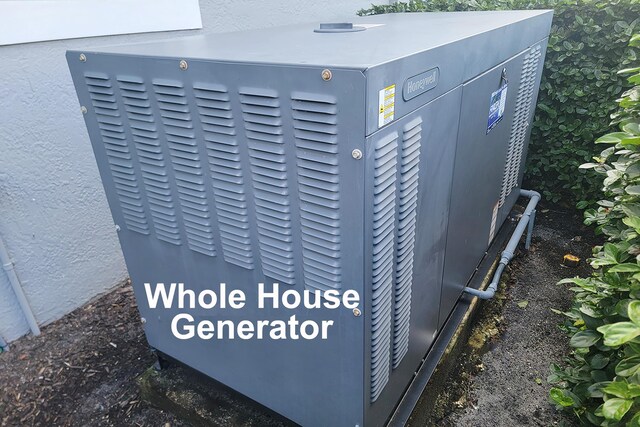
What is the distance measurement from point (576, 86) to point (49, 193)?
137 inches

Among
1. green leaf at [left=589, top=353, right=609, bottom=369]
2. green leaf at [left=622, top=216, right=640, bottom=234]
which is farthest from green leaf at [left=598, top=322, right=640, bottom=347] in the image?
green leaf at [left=589, top=353, right=609, bottom=369]

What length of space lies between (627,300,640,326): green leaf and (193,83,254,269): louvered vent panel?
39.7 inches

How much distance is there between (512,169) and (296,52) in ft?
6.36

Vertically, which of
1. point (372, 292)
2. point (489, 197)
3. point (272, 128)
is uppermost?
point (272, 128)

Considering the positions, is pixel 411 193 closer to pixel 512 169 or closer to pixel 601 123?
pixel 512 169

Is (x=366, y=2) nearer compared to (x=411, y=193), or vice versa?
(x=411, y=193)

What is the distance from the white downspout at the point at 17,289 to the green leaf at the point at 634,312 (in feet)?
8.32

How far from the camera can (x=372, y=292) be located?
129cm

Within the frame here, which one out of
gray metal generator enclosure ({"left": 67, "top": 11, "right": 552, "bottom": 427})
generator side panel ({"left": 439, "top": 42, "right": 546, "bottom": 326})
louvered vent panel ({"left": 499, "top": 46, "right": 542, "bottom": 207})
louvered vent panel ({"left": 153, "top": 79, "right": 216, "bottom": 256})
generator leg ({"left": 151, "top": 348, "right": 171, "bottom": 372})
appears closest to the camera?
gray metal generator enclosure ({"left": 67, "top": 11, "right": 552, "bottom": 427})

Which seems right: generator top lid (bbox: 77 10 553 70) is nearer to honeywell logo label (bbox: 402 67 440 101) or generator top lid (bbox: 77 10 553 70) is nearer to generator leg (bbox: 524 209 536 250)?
honeywell logo label (bbox: 402 67 440 101)

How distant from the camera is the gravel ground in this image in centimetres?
202

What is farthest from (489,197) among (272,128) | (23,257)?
(23,257)

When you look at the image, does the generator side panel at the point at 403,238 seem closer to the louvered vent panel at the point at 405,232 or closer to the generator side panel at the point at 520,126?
the louvered vent panel at the point at 405,232

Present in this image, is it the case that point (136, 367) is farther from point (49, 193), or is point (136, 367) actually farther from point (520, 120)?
point (520, 120)
